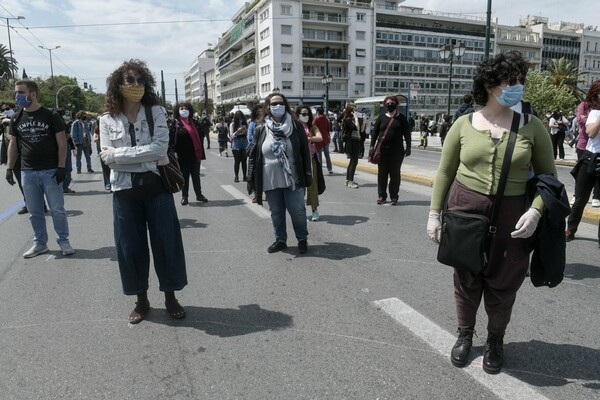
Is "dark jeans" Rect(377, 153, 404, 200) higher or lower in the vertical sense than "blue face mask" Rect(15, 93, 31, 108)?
lower

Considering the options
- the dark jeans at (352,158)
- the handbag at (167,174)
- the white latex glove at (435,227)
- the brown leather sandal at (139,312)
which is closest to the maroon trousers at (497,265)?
the white latex glove at (435,227)

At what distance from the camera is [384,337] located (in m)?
3.24

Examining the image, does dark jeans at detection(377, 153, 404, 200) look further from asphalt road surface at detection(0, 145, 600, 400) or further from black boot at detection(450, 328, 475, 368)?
black boot at detection(450, 328, 475, 368)

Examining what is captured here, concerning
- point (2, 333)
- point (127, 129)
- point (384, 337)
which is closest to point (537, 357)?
point (384, 337)

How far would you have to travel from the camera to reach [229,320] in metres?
3.61

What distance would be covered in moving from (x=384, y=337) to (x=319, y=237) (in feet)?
9.94

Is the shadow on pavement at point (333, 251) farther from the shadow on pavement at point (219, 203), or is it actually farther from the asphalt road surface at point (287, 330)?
the shadow on pavement at point (219, 203)

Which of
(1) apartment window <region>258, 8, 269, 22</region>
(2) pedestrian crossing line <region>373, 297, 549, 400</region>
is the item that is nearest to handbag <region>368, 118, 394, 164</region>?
(2) pedestrian crossing line <region>373, 297, 549, 400</region>

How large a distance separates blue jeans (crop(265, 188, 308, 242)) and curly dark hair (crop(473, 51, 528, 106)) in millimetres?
3008

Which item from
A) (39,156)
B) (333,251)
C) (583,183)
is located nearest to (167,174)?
(333,251)

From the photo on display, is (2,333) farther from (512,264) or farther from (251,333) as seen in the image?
A: (512,264)

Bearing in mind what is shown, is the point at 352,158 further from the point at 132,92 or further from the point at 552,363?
the point at 552,363

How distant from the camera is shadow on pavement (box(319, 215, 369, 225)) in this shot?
705 cm

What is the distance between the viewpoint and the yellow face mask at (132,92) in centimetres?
A: 333
